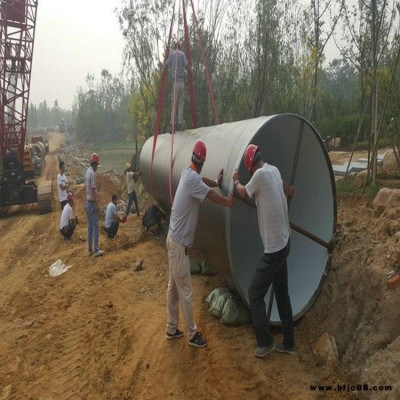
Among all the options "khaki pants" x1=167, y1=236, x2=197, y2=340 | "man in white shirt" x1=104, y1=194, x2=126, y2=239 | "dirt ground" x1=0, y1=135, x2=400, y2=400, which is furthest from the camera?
"man in white shirt" x1=104, y1=194, x2=126, y2=239

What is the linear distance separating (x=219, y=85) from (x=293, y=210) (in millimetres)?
13460

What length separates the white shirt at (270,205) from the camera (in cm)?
385

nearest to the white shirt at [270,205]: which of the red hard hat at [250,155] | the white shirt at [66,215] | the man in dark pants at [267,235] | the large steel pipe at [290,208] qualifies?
the man in dark pants at [267,235]

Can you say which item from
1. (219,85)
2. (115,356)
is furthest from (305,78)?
(115,356)

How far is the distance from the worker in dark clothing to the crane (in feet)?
22.0

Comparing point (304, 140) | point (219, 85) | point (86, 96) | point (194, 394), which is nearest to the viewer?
point (194, 394)

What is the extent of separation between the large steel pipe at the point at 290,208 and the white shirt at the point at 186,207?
0.29m

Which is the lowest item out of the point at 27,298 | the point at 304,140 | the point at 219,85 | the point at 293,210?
the point at 27,298

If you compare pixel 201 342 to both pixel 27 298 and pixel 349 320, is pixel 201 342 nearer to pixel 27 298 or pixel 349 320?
pixel 349 320

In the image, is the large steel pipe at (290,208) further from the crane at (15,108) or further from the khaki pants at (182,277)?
the crane at (15,108)

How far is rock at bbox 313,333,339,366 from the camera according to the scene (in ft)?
13.0

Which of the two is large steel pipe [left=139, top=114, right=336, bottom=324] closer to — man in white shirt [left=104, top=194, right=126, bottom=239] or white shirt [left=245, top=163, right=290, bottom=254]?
white shirt [left=245, top=163, right=290, bottom=254]

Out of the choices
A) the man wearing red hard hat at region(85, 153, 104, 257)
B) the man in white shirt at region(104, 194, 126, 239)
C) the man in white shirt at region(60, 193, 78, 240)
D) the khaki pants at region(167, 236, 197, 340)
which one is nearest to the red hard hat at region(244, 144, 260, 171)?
the khaki pants at region(167, 236, 197, 340)

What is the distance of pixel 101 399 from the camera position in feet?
12.6
